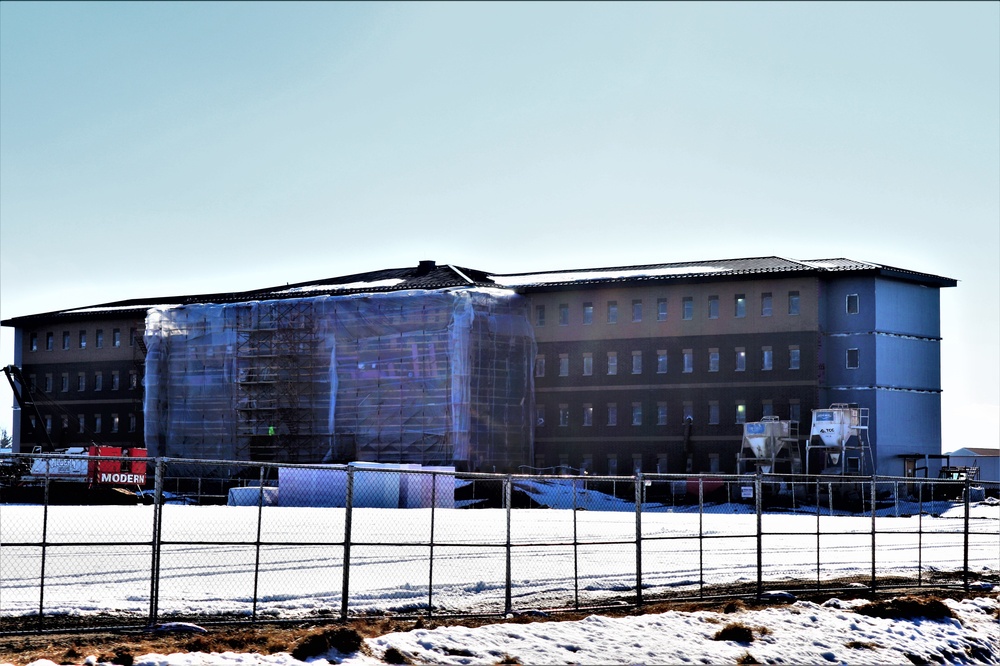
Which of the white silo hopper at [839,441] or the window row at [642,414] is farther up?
the window row at [642,414]

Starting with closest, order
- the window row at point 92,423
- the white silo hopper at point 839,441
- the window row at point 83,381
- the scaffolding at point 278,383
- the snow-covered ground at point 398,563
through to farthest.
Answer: the snow-covered ground at point 398,563, the white silo hopper at point 839,441, the scaffolding at point 278,383, the window row at point 83,381, the window row at point 92,423

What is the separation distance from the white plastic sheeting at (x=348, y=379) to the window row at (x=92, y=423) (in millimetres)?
16411

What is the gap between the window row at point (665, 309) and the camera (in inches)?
3570

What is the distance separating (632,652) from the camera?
17172 mm

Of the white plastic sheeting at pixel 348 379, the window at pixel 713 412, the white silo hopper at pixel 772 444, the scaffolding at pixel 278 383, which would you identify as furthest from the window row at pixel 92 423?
the white silo hopper at pixel 772 444

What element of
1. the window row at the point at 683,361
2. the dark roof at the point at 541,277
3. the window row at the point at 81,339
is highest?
the dark roof at the point at 541,277

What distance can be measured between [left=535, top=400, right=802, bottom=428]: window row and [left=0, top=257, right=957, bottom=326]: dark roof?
9.08 meters

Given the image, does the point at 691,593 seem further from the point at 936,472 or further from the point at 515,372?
the point at 936,472

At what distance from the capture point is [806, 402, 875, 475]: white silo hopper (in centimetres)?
8325

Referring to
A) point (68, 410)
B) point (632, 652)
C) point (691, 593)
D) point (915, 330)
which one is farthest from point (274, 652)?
point (68, 410)

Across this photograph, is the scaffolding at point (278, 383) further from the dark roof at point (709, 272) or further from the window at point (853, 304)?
the window at point (853, 304)

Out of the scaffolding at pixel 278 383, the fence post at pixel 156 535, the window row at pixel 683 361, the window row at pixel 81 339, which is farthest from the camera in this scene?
the window row at pixel 81 339

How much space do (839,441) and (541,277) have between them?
97.2ft

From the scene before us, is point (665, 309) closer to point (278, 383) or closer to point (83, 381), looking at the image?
point (278, 383)
